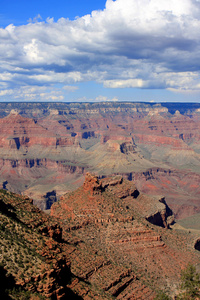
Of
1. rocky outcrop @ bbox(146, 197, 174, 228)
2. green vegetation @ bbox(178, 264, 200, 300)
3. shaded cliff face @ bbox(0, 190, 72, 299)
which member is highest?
shaded cliff face @ bbox(0, 190, 72, 299)

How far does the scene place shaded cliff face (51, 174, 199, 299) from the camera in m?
43.7

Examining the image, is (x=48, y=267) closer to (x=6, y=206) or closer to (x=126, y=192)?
(x=6, y=206)

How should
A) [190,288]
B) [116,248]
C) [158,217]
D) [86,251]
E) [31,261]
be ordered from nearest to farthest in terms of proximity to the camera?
[31,261] < [190,288] < [86,251] < [116,248] < [158,217]

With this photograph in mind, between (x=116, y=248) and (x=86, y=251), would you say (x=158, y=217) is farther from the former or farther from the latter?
(x=86, y=251)

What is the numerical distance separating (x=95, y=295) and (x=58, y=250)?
7.18 meters

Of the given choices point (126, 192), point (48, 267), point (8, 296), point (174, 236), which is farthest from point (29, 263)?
point (126, 192)

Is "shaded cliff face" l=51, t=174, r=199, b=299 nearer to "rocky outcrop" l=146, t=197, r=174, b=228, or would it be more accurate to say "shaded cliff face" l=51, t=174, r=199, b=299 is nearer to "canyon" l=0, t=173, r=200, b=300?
"canyon" l=0, t=173, r=200, b=300

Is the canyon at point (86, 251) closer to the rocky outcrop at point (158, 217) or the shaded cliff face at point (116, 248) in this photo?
the shaded cliff face at point (116, 248)

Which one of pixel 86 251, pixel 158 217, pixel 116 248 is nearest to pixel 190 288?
pixel 116 248

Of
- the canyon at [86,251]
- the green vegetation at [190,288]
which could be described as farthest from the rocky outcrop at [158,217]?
the green vegetation at [190,288]

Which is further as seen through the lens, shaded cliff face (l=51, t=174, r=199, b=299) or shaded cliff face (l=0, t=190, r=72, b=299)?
Answer: shaded cliff face (l=51, t=174, r=199, b=299)

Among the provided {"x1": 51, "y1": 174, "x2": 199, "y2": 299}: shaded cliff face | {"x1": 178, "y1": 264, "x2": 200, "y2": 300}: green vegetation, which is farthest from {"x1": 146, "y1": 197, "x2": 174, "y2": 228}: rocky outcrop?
{"x1": 178, "y1": 264, "x2": 200, "y2": 300}: green vegetation

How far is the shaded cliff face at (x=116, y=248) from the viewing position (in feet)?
143

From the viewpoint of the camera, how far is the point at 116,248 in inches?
2153
